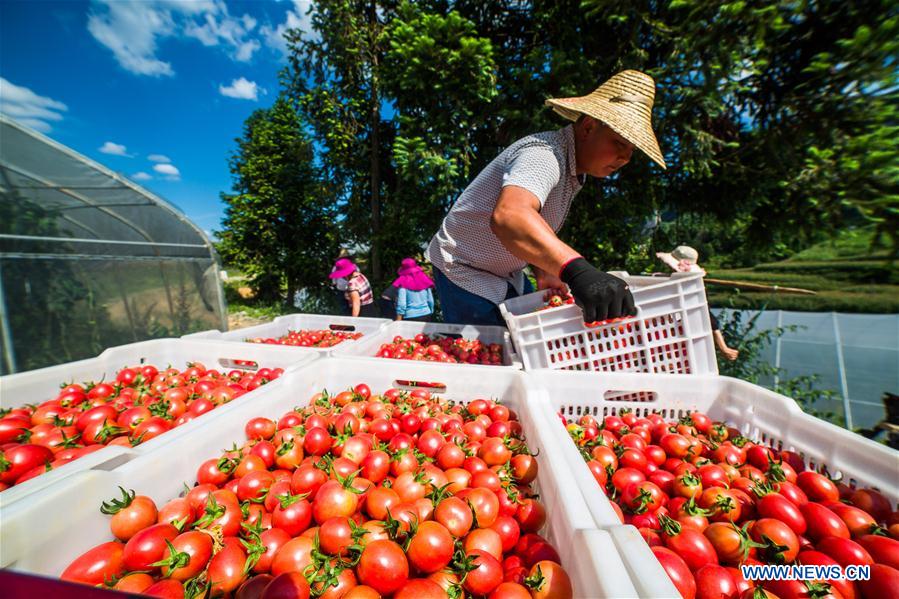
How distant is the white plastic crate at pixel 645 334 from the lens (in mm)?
1570

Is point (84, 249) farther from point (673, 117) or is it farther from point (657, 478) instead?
point (673, 117)

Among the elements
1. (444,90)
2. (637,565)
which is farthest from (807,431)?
(444,90)

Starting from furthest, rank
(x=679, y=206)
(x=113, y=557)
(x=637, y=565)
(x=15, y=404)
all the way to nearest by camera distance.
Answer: (x=679, y=206)
(x=15, y=404)
(x=113, y=557)
(x=637, y=565)

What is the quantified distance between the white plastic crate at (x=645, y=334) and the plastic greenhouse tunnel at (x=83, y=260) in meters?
5.43

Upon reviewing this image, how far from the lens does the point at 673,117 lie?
404 centimetres

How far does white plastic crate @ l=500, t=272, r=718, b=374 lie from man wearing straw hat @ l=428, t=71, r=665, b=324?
0.57ft

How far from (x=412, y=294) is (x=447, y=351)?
2.41 meters

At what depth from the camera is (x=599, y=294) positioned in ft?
4.67

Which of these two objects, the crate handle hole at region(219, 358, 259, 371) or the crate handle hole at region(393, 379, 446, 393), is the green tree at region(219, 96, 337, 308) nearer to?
the crate handle hole at region(219, 358, 259, 371)

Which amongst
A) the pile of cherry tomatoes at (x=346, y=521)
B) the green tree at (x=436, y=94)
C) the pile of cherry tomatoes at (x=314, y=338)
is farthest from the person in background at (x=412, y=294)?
the pile of cherry tomatoes at (x=346, y=521)

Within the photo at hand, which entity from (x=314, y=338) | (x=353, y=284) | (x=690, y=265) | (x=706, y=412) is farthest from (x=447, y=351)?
(x=353, y=284)

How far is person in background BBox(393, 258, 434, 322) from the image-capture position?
4609 millimetres

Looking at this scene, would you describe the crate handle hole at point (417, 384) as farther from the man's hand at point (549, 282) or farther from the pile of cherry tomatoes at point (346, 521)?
the man's hand at point (549, 282)

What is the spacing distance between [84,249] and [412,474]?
5.94m
